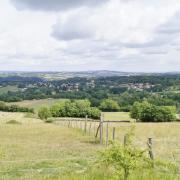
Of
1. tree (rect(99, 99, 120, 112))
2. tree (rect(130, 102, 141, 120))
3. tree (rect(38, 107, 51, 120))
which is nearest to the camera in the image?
tree (rect(130, 102, 141, 120))

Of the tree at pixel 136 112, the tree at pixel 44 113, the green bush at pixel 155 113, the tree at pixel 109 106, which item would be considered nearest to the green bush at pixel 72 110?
the tree at pixel 44 113

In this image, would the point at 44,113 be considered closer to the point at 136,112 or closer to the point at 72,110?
the point at 72,110

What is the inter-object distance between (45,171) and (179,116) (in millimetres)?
111188

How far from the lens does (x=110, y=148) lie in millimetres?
13008

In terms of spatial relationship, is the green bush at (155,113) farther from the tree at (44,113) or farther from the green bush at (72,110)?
the tree at (44,113)

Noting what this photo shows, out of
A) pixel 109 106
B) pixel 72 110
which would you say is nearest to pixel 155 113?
pixel 72 110

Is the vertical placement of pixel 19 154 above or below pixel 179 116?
above

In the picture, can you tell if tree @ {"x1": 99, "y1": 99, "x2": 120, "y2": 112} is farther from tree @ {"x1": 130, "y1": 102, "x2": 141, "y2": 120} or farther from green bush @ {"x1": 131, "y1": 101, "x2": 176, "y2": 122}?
green bush @ {"x1": 131, "y1": 101, "x2": 176, "y2": 122}

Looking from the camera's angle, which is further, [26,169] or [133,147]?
[26,169]

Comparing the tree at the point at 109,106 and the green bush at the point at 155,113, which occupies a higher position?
the green bush at the point at 155,113

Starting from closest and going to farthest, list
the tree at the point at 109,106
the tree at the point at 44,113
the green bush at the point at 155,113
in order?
the green bush at the point at 155,113 → the tree at the point at 44,113 → the tree at the point at 109,106

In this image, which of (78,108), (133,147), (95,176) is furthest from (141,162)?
(78,108)

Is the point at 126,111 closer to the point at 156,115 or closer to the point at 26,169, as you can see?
the point at 156,115

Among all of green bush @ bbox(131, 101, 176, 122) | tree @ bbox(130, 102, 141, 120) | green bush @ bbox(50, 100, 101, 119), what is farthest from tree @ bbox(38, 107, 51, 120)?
green bush @ bbox(131, 101, 176, 122)
